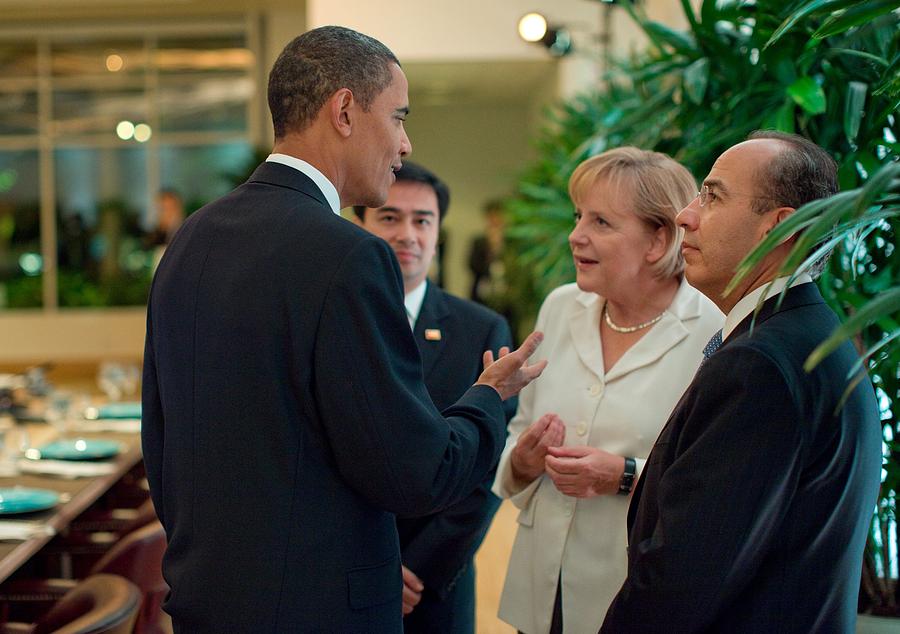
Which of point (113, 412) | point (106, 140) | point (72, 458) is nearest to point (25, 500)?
point (72, 458)

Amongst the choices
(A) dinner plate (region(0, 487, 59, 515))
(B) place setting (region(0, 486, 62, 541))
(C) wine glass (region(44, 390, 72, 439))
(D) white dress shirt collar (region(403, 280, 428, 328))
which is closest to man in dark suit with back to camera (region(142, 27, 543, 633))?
(D) white dress shirt collar (region(403, 280, 428, 328))

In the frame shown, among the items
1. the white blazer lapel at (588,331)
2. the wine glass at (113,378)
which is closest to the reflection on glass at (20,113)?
the wine glass at (113,378)

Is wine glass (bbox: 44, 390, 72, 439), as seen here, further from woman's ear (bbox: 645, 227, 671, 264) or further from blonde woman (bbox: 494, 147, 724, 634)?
woman's ear (bbox: 645, 227, 671, 264)

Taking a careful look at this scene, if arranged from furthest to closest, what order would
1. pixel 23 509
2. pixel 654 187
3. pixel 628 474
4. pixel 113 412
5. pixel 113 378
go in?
1. pixel 113 378
2. pixel 113 412
3. pixel 23 509
4. pixel 654 187
5. pixel 628 474

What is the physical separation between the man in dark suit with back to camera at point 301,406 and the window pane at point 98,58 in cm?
1323

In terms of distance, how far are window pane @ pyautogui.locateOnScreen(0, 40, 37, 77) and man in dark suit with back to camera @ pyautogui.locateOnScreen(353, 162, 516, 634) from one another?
12.7 metres

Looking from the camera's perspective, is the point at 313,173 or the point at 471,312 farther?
the point at 471,312

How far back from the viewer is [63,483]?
3742 millimetres

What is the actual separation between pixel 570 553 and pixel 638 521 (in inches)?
22.0

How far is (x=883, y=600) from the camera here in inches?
117

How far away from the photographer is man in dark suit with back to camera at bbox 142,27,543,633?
1.63 metres

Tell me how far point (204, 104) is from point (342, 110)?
13.1m

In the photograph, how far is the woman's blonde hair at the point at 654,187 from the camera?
2.24m

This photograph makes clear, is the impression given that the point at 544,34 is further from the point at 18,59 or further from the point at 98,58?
the point at 18,59
